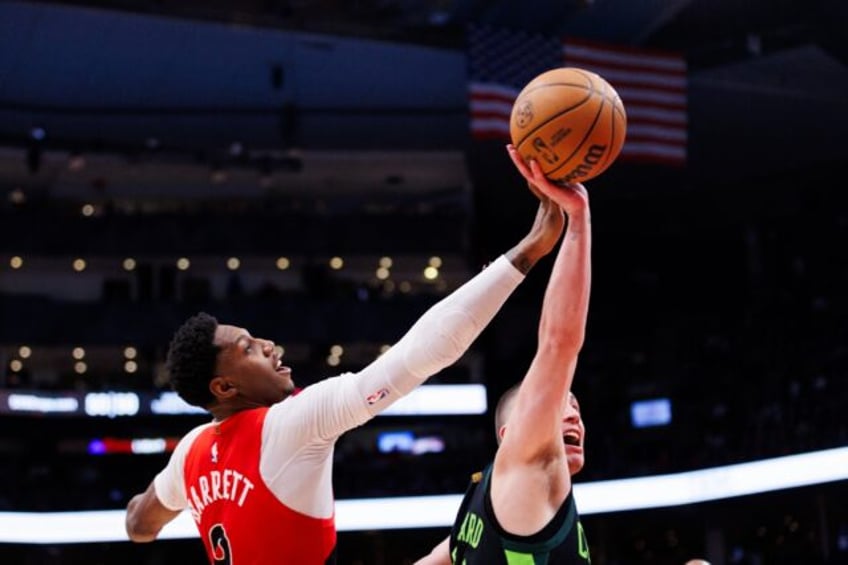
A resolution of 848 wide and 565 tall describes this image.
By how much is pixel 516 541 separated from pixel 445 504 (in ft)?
57.6

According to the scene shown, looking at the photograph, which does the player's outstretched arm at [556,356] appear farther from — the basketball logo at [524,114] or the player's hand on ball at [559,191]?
the basketball logo at [524,114]

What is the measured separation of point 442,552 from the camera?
3859 mm

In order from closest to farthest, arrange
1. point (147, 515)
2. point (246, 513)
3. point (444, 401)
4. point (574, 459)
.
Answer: point (574, 459) → point (246, 513) → point (147, 515) → point (444, 401)

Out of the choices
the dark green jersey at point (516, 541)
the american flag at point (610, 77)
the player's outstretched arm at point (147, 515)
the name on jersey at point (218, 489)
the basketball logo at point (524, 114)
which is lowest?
the dark green jersey at point (516, 541)

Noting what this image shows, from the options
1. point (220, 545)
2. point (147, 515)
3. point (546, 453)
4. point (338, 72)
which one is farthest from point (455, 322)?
point (338, 72)

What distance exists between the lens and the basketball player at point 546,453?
3053 millimetres

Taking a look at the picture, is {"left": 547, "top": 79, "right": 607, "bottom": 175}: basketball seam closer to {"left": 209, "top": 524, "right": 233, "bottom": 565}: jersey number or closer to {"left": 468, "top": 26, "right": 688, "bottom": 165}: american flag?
{"left": 209, "top": 524, "right": 233, "bottom": 565}: jersey number

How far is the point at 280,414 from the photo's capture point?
11.5 feet

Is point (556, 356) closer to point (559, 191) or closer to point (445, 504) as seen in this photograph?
point (559, 191)

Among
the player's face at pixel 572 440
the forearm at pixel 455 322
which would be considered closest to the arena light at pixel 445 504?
the player's face at pixel 572 440

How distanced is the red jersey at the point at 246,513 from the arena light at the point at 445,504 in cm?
1522

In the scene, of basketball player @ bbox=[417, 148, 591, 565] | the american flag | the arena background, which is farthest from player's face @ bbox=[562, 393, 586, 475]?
the arena background

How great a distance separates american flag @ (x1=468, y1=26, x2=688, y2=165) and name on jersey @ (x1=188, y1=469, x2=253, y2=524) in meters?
12.5

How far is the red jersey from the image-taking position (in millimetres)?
3475
